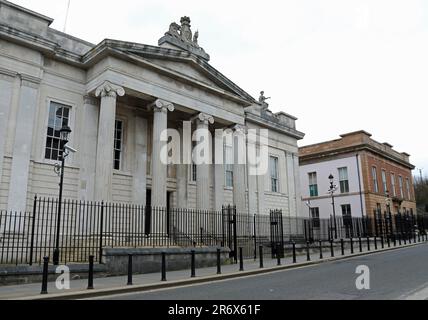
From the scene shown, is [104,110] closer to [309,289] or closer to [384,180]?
[309,289]

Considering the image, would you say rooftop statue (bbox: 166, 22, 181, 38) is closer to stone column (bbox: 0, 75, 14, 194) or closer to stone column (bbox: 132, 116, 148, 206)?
stone column (bbox: 132, 116, 148, 206)

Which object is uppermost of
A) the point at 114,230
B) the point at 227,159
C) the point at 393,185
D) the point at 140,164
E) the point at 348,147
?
the point at 348,147

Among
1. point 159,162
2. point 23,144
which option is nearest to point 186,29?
point 159,162

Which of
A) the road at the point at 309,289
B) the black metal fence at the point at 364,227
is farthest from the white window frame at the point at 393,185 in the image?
the road at the point at 309,289

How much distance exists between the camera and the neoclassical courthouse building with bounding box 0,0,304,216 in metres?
16.2

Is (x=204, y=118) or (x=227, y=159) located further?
(x=227, y=159)

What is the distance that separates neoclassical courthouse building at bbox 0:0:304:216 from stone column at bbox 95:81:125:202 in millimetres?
45

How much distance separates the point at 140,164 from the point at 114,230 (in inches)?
162

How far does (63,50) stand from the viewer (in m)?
17.9

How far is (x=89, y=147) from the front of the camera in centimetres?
1856
